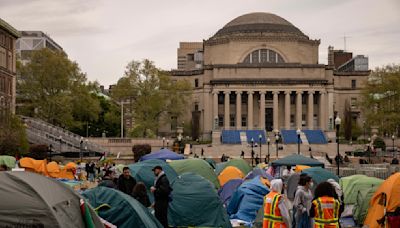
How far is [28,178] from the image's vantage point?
9375 mm

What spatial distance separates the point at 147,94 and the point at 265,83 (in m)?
20.1

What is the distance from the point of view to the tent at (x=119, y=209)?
525 inches

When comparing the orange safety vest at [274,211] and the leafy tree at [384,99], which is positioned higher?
the leafy tree at [384,99]

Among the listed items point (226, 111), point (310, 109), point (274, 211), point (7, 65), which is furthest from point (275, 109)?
point (274, 211)

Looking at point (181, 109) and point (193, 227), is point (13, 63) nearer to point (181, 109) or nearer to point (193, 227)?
point (181, 109)

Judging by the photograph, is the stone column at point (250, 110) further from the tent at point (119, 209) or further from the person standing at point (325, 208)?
the tent at point (119, 209)

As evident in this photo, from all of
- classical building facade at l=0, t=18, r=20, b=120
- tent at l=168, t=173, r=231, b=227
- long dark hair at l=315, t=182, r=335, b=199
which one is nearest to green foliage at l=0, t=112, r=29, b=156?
classical building facade at l=0, t=18, r=20, b=120

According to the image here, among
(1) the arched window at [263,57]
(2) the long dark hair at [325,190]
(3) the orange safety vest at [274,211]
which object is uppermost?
(1) the arched window at [263,57]

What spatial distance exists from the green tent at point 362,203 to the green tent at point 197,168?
735 centimetres

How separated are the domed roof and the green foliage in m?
57.3

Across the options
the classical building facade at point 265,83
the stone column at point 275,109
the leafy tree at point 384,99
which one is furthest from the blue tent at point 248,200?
the stone column at point 275,109

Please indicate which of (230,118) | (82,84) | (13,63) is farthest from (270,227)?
(230,118)

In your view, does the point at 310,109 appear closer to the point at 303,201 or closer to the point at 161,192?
the point at 161,192

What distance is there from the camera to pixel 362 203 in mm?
20906
